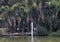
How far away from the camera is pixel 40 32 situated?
28.0 metres

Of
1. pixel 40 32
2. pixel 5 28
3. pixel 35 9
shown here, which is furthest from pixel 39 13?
pixel 5 28

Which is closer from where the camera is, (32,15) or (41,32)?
(41,32)

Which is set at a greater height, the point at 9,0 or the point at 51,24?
the point at 9,0

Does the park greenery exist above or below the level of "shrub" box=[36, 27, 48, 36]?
above

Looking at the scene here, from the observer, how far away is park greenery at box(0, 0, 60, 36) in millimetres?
28859

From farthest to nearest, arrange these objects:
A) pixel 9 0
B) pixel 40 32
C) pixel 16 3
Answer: pixel 9 0 < pixel 16 3 < pixel 40 32

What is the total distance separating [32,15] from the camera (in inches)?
1151

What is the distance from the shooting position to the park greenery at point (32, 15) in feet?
94.7

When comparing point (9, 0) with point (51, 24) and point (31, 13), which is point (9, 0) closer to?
point (31, 13)

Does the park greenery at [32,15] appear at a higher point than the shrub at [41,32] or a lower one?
higher

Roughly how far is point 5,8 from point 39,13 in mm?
4414

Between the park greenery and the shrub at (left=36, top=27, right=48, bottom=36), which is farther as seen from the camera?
the park greenery

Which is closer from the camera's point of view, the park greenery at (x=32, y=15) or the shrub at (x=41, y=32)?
the shrub at (x=41, y=32)

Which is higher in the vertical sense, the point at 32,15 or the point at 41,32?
the point at 32,15
